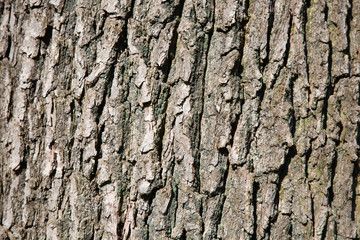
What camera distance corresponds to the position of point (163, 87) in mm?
1659

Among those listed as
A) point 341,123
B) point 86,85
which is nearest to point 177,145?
point 86,85

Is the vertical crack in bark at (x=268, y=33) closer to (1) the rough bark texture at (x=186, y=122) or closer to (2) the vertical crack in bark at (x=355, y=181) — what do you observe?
(1) the rough bark texture at (x=186, y=122)

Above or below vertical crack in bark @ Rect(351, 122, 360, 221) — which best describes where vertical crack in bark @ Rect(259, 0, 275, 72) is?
above

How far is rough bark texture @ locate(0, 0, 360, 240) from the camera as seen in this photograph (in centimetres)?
164

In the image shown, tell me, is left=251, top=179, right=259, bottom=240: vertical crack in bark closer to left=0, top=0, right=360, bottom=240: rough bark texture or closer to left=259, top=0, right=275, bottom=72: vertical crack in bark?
left=0, top=0, right=360, bottom=240: rough bark texture

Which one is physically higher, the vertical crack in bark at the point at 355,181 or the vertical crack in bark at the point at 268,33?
the vertical crack in bark at the point at 268,33

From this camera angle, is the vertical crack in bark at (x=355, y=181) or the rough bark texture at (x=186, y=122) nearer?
the rough bark texture at (x=186, y=122)

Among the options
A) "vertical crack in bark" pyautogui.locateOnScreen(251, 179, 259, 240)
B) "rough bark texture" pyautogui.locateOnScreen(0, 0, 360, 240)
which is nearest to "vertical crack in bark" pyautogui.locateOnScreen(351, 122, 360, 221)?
"rough bark texture" pyautogui.locateOnScreen(0, 0, 360, 240)

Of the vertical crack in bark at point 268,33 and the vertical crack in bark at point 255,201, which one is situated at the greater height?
the vertical crack in bark at point 268,33

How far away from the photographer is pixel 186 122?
1.64 meters

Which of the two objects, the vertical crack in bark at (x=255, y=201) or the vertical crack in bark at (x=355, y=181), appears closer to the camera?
the vertical crack in bark at (x=255, y=201)

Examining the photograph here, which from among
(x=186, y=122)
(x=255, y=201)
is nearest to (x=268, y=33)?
(x=186, y=122)

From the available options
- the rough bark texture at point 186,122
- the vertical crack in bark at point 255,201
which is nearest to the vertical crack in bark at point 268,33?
the rough bark texture at point 186,122

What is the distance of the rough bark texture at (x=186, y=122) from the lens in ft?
5.40
